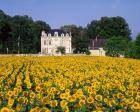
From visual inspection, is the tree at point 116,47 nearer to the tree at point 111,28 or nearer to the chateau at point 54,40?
the chateau at point 54,40

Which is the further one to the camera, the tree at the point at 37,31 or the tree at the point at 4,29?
the tree at the point at 37,31

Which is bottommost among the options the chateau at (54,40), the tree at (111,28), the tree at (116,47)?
the tree at (116,47)

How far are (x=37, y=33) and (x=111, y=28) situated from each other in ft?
65.8

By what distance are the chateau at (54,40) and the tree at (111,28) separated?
13.4 m

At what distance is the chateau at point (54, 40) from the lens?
117531mm

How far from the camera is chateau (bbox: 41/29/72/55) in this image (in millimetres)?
117531

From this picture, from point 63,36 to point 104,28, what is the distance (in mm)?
14923

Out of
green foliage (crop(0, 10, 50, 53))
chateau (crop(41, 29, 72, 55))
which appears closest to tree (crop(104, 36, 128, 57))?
green foliage (crop(0, 10, 50, 53))

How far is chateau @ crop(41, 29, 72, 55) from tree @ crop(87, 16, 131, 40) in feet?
44.1

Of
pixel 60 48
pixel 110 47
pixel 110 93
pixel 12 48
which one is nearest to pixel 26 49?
pixel 12 48

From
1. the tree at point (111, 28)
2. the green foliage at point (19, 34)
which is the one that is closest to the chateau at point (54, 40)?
the green foliage at point (19, 34)

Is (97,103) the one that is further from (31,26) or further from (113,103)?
(31,26)

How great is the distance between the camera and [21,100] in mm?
9188

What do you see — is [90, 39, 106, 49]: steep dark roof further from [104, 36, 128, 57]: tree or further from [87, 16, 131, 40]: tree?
[104, 36, 128, 57]: tree
